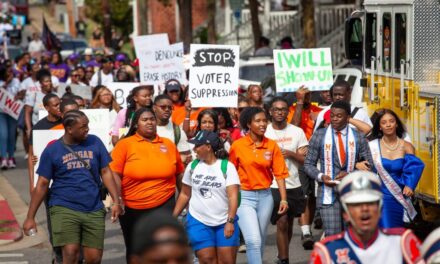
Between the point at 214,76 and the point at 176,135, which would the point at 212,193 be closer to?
the point at 176,135

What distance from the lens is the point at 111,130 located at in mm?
14312

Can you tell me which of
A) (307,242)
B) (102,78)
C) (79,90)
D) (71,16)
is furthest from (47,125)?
(71,16)

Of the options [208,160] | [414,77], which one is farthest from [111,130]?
[208,160]

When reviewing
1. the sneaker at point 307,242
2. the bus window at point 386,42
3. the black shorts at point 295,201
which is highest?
the bus window at point 386,42

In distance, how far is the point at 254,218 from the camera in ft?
33.7

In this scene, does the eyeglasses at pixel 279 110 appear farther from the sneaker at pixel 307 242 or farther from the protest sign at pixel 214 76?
the protest sign at pixel 214 76

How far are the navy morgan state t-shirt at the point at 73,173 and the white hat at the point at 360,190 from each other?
4.39 metres

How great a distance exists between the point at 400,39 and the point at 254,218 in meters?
3.25

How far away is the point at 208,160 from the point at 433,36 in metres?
3.62

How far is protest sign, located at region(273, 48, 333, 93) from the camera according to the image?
48.6 ft

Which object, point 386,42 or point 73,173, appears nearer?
point 73,173

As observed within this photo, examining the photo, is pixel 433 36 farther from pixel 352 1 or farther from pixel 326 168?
pixel 352 1

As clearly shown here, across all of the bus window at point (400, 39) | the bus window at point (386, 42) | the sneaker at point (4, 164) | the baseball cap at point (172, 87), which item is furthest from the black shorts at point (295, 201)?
the sneaker at point (4, 164)

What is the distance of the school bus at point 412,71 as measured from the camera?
37.2 feet
